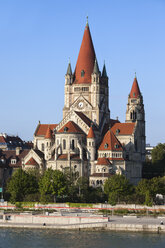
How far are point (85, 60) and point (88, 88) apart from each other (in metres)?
6.76

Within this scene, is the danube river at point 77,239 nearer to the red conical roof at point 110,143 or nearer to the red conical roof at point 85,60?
the red conical roof at point 110,143

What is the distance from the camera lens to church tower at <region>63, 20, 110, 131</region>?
463ft

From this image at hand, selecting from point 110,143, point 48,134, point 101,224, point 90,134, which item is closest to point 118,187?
point 110,143

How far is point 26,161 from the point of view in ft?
458

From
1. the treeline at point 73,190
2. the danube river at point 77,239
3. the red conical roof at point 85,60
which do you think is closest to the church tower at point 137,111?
the red conical roof at point 85,60

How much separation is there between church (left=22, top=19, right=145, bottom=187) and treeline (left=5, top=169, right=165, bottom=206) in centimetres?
964

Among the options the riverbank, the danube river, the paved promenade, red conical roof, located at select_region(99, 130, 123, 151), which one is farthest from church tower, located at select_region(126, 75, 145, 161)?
the danube river

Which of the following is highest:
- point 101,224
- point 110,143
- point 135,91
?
point 135,91

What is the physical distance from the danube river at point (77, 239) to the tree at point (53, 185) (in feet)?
79.8

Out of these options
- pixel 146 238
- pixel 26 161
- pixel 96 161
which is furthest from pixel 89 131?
pixel 146 238

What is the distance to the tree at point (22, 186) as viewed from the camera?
115m

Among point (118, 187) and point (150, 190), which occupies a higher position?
point (118, 187)

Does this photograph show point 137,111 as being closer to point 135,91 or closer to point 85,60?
point 135,91

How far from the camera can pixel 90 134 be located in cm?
13288
